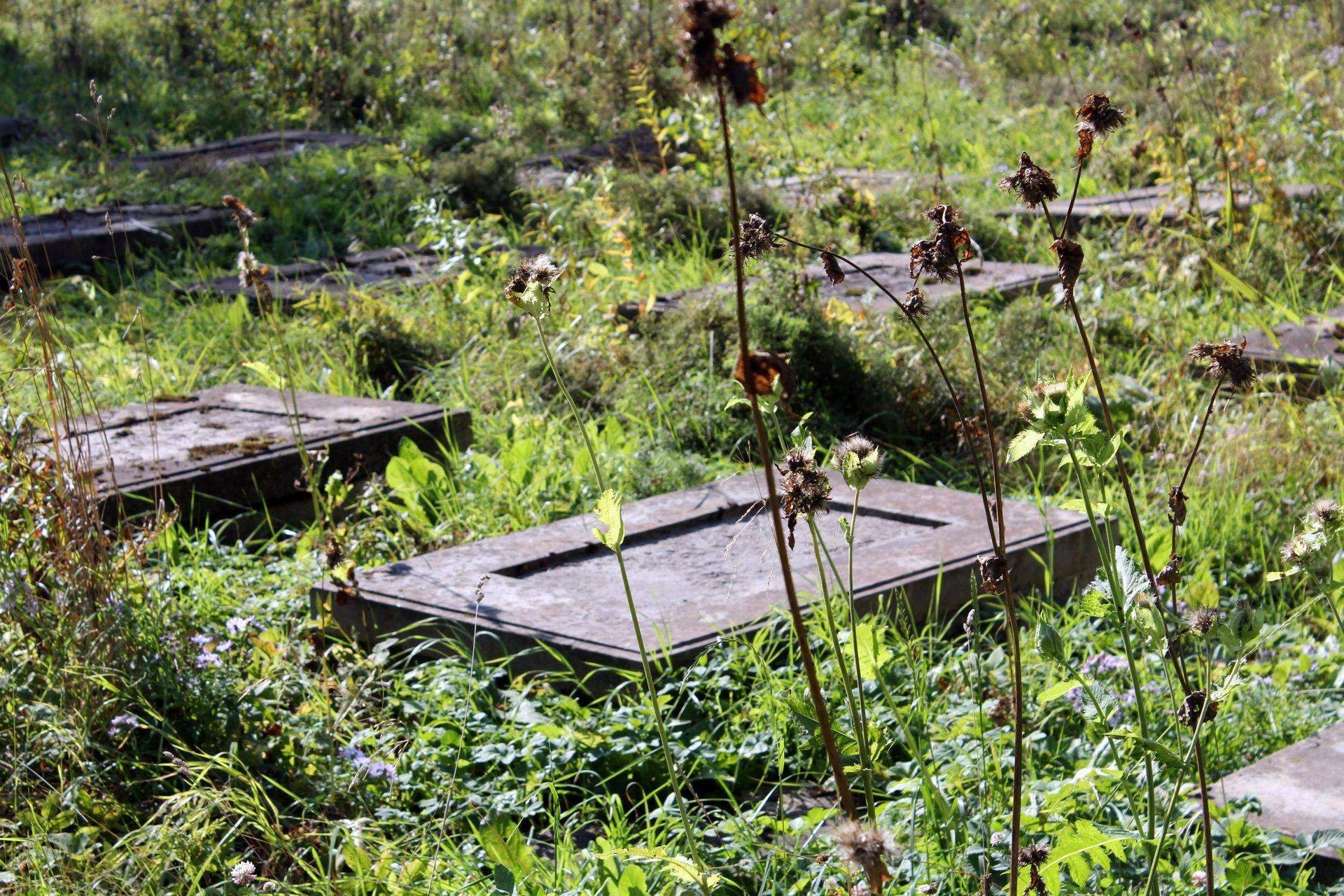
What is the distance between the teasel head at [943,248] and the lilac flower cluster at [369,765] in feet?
4.82

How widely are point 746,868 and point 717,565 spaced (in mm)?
1205

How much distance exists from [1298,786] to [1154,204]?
15.7 ft

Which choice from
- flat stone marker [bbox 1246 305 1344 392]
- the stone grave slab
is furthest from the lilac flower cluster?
the stone grave slab

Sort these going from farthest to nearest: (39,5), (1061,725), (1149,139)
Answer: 1. (39,5)
2. (1149,139)
3. (1061,725)

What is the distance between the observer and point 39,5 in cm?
1661

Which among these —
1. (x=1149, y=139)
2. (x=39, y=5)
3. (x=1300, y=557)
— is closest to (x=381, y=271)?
(x=1149, y=139)

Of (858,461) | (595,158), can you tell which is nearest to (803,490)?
(858,461)

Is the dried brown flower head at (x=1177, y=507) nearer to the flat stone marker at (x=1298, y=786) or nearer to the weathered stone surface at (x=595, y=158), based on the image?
the flat stone marker at (x=1298, y=786)

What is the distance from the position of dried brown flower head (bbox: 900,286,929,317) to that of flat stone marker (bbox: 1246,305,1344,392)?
122 inches

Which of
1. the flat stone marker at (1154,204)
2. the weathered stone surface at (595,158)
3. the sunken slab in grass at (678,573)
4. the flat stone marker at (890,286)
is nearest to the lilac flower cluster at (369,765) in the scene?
the sunken slab in grass at (678,573)

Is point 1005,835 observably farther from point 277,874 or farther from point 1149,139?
point 1149,139

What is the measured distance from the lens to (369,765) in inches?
97.7

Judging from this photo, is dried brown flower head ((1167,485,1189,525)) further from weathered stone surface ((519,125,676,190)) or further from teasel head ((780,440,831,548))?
weathered stone surface ((519,125,676,190))

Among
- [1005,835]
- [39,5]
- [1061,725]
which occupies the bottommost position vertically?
[1061,725]
